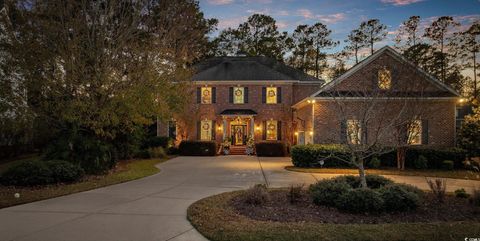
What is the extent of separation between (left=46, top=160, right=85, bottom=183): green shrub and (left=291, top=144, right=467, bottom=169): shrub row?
33.5 ft

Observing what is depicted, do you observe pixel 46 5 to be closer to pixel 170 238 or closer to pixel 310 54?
pixel 170 238

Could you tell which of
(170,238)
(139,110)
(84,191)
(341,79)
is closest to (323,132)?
(341,79)

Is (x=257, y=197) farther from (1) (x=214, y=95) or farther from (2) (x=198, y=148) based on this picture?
(1) (x=214, y=95)

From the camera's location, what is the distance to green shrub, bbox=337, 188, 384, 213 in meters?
6.29

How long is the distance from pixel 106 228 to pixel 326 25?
123ft

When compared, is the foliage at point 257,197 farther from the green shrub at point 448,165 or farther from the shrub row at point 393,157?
the green shrub at point 448,165

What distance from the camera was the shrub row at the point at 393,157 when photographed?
49.0ft

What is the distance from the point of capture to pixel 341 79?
671 inches

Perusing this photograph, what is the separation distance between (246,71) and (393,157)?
568 inches

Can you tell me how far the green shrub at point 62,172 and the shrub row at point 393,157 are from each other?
10.2 metres

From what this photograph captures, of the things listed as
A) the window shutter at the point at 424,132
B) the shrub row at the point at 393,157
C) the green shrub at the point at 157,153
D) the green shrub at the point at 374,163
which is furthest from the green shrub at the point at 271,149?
the window shutter at the point at 424,132

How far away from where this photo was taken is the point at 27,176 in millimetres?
9633

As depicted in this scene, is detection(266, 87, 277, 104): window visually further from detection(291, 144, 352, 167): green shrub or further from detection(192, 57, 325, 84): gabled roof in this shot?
detection(291, 144, 352, 167): green shrub

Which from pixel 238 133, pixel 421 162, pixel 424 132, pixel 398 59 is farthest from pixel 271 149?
pixel 398 59
